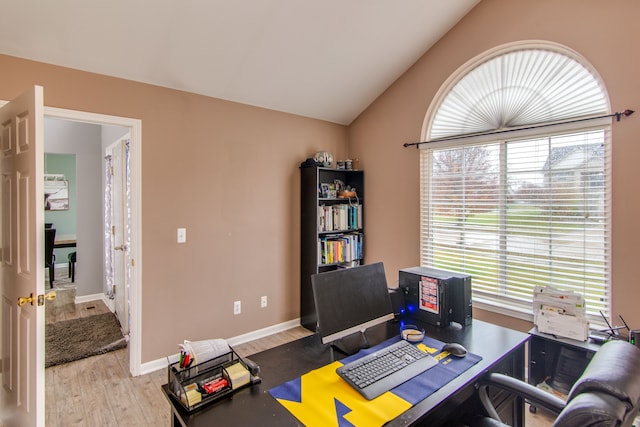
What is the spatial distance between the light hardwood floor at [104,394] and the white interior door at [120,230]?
53 cm

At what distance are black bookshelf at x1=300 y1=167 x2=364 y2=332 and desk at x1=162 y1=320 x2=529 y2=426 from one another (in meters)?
1.74

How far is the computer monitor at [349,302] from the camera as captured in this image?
4.99 ft

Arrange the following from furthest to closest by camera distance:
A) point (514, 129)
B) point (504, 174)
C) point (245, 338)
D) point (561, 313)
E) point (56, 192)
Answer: point (56, 192)
point (245, 338)
point (504, 174)
point (514, 129)
point (561, 313)

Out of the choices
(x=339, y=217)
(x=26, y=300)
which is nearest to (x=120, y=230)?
(x=26, y=300)

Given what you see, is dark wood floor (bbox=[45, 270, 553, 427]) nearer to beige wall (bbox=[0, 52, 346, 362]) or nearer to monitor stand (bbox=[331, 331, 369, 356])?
beige wall (bbox=[0, 52, 346, 362])

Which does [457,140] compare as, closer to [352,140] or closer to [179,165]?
[352,140]

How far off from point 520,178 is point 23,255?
341cm

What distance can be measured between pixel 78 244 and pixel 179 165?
282cm

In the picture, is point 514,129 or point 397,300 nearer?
point 397,300

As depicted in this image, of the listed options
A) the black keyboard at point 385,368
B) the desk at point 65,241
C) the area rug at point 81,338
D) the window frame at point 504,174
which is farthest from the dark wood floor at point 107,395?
the desk at point 65,241

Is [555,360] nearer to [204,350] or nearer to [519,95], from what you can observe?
[519,95]

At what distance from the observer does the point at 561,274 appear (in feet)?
8.55

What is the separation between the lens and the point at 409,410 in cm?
115

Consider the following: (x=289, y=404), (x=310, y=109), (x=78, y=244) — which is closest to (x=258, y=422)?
(x=289, y=404)
